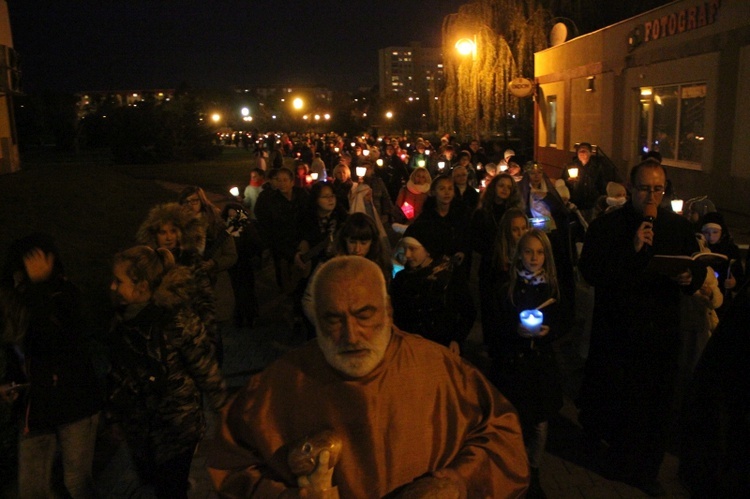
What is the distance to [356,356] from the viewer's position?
87.3 inches

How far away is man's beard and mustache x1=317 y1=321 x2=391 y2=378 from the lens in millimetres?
2209

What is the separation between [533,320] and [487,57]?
74.0 ft

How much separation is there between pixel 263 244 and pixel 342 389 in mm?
6043

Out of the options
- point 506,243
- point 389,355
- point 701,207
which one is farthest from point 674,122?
point 389,355

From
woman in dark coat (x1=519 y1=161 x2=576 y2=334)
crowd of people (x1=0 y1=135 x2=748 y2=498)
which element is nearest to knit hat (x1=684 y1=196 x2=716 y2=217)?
crowd of people (x1=0 y1=135 x2=748 y2=498)

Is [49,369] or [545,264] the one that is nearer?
[49,369]

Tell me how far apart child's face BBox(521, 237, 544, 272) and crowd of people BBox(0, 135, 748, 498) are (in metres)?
0.01

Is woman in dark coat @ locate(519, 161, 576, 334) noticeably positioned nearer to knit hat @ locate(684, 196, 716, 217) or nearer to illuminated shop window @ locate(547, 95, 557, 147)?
knit hat @ locate(684, 196, 716, 217)

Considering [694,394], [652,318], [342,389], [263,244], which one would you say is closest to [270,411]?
[342,389]

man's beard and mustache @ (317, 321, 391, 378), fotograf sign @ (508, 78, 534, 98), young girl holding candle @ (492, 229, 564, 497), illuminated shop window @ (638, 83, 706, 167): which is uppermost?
fotograf sign @ (508, 78, 534, 98)

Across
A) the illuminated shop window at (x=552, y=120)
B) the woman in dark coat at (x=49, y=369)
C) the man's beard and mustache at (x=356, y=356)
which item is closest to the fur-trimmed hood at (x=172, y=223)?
the woman in dark coat at (x=49, y=369)

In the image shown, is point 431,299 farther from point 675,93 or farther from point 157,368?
point 675,93

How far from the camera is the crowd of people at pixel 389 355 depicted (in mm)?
2197

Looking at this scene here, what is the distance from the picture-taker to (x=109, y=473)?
4820mm
